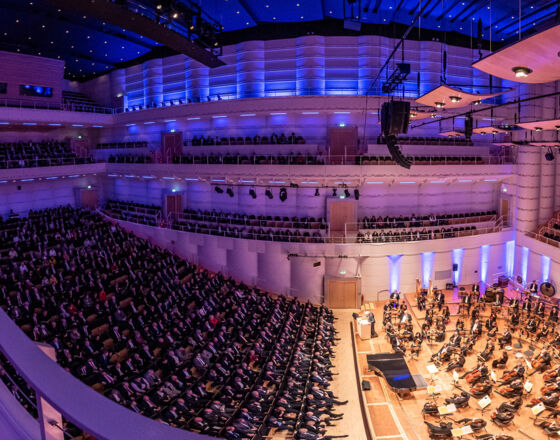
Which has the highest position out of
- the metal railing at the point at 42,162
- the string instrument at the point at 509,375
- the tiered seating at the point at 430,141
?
the tiered seating at the point at 430,141

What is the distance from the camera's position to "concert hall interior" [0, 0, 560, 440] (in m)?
9.79

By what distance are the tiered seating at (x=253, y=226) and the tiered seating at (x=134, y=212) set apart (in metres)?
1.31

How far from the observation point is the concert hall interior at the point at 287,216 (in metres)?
9.79

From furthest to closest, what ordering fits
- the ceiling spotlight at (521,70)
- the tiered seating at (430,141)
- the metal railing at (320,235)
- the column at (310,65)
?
the column at (310,65) < the tiered seating at (430,141) < the metal railing at (320,235) < the ceiling spotlight at (521,70)

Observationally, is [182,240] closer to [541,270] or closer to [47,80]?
[47,80]

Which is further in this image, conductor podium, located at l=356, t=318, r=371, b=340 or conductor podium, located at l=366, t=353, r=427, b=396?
conductor podium, located at l=356, t=318, r=371, b=340

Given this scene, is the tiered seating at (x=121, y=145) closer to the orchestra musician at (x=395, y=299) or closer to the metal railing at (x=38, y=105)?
the metal railing at (x=38, y=105)

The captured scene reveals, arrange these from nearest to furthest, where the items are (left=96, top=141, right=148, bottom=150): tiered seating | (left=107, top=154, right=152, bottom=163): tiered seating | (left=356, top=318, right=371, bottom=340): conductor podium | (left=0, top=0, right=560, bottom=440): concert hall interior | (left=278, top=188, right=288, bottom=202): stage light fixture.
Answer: (left=0, top=0, right=560, bottom=440): concert hall interior
(left=356, top=318, right=371, bottom=340): conductor podium
(left=278, top=188, right=288, bottom=202): stage light fixture
(left=107, top=154, right=152, bottom=163): tiered seating
(left=96, top=141, right=148, bottom=150): tiered seating

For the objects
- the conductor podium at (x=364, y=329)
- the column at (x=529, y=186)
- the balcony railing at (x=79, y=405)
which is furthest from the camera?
the column at (x=529, y=186)

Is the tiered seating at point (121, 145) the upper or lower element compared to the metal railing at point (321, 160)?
upper

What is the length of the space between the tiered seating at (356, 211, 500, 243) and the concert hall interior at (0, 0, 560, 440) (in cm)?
12

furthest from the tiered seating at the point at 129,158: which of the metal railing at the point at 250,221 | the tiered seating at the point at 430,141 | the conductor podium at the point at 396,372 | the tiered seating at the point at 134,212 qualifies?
the conductor podium at the point at 396,372

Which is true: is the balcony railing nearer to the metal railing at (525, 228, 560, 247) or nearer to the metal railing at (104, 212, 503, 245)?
the metal railing at (104, 212, 503, 245)

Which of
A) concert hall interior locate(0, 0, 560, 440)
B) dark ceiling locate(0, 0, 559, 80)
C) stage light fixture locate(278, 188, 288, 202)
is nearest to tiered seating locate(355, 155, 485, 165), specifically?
concert hall interior locate(0, 0, 560, 440)
